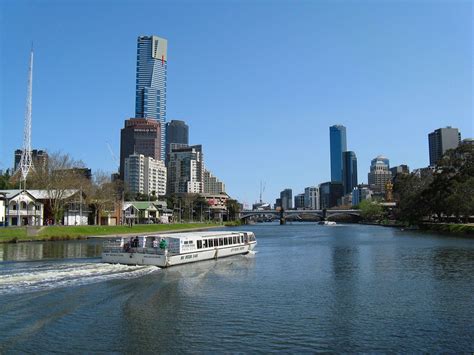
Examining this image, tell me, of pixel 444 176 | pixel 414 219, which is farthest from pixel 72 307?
pixel 414 219

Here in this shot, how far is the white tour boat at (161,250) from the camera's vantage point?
162 feet

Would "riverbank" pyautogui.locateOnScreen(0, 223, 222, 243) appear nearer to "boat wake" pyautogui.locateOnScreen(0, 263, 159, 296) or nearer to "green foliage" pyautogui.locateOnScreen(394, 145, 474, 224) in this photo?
"boat wake" pyautogui.locateOnScreen(0, 263, 159, 296)

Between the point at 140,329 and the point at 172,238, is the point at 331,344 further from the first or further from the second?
the point at 172,238

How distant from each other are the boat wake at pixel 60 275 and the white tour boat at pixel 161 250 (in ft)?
4.08

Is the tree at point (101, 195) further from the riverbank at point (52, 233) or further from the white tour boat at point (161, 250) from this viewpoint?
the white tour boat at point (161, 250)

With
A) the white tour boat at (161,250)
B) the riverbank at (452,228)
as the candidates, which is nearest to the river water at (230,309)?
the white tour boat at (161,250)

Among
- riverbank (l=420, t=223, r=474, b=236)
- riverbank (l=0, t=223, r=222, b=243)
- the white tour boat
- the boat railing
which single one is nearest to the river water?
the white tour boat

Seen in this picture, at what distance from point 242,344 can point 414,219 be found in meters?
164

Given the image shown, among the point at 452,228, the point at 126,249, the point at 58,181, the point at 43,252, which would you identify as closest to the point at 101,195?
the point at 58,181

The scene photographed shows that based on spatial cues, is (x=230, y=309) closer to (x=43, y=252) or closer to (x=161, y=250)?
(x=161, y=250)

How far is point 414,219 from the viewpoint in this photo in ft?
564

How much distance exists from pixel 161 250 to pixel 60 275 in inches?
496

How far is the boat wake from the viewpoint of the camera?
34.5 meters

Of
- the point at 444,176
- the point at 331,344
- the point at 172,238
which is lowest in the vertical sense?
the point at 331,344
